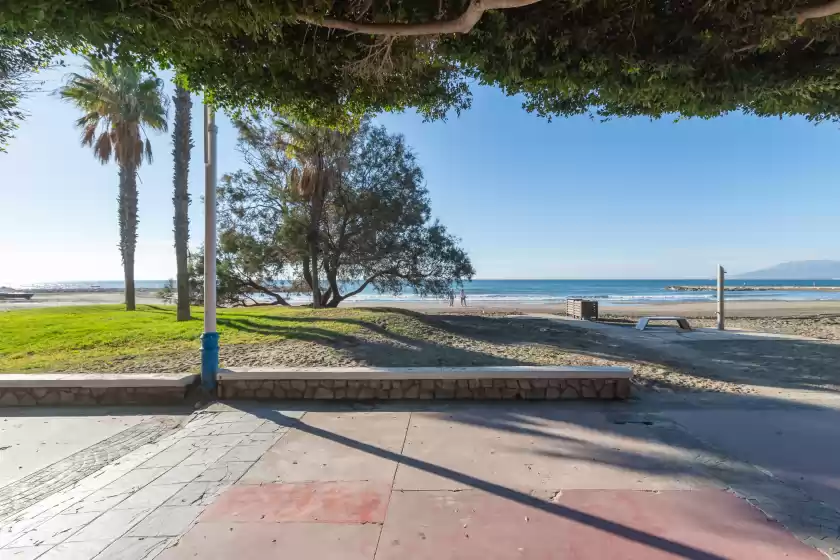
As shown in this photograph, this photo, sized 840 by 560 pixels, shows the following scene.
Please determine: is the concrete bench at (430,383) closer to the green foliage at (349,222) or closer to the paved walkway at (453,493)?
the paved walkway at (453,493)

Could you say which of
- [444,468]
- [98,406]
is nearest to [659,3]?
[444,468]

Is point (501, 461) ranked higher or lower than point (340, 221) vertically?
lower

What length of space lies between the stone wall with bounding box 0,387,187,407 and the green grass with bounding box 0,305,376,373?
1.17 metres

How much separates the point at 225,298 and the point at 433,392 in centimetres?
1254

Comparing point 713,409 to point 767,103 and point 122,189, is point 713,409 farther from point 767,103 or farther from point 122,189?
point 122,189

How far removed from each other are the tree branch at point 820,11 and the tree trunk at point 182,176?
14467mm

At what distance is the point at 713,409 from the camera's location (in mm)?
→ 5324

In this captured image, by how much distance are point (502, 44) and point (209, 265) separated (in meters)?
4.65

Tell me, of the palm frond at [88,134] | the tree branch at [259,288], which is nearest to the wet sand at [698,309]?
the tree branch at [259,288]

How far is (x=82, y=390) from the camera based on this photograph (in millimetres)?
5746

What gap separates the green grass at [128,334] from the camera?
26.4 feet

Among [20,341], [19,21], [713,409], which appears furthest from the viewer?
[20,341]

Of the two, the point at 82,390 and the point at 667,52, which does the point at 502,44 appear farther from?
the point at 82,390

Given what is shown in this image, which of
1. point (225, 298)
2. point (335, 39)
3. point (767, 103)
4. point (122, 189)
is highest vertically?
point (122, 189)
